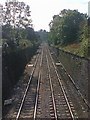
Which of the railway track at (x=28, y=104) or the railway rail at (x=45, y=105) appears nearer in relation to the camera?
the railway rail at (x=45, y=105)

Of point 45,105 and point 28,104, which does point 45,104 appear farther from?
point 28,104

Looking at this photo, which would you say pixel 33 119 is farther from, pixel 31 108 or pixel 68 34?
pixel 68 34

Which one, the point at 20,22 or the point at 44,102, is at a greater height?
the point at 20,22

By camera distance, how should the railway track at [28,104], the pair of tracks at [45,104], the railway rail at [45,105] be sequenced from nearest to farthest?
the railway rail at [45,105] → the pair of tracks at [45,104] → the railway track at [28,104]

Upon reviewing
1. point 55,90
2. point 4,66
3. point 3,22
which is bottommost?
point 55,90

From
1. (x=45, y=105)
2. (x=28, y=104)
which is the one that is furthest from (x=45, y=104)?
(x=28, y=104)

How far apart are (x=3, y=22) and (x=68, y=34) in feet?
80.8

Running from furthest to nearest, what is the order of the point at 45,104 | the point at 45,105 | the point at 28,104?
the point at 28,104 → the point at 45,104 → the point at 45,105

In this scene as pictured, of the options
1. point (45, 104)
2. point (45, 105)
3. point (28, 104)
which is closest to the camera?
point (45, 105)

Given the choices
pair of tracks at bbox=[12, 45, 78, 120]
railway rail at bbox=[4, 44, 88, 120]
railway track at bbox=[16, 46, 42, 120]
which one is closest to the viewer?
railway rail at bbox=[4, 44, 88, 120]

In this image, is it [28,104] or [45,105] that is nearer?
[45,105]

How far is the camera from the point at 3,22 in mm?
49375

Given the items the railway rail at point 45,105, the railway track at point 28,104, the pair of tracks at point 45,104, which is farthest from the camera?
the railway track at point 28,104

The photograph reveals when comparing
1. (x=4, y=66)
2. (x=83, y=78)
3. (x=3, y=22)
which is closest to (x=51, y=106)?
(x=83, y=78)
